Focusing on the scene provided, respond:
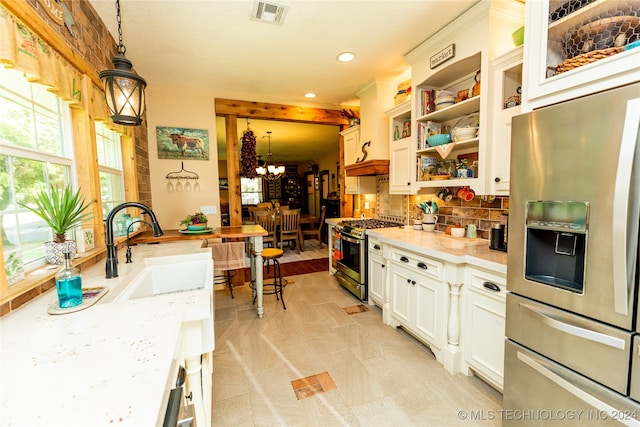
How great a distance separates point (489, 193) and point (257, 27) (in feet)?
7.40

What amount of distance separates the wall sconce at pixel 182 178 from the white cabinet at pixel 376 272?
242 cm

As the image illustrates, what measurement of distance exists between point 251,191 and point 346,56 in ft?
28.7

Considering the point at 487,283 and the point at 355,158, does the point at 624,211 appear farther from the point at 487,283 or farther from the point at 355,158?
the point at 355,158

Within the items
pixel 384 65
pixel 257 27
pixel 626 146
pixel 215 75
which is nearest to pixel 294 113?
pixel 215 75

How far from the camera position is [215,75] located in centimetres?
312

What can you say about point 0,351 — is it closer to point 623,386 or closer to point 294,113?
point 623,386

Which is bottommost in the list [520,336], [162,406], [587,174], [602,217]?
[520,336]

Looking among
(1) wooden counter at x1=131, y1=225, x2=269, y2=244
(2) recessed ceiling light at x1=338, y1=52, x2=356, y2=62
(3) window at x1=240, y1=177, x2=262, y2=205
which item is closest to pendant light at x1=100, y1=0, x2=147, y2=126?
(1) wooden counter at x1=131, y1=225, x2=269, y2=244

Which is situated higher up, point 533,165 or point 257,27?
point 257,27

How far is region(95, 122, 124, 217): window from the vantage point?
7.40ft

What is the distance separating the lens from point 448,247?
81.8 inches

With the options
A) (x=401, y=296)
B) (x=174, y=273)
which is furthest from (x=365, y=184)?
(x=174, y=273)

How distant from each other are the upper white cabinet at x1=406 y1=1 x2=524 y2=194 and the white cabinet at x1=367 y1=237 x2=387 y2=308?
733mm

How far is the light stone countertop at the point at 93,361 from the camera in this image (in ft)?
1.84
